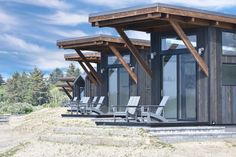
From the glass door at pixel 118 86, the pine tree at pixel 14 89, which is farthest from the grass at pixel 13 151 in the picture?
the pine tree at pixel 14 89

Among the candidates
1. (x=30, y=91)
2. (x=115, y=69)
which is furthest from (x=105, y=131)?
(x=30, y=91)

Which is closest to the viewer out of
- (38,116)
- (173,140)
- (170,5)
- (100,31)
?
(173,140)

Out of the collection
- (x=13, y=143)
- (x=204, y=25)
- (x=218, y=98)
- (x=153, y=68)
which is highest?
(x=204, y=25)

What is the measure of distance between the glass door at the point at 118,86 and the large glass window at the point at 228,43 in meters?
7.75

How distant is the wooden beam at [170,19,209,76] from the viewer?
1458 centimetres

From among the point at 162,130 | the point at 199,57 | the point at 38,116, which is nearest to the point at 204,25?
the point at 199,57

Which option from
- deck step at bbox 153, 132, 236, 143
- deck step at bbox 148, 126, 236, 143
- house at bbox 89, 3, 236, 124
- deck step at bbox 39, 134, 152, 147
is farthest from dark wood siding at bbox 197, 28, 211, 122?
deck step at bbox 39, 134, 152, 147

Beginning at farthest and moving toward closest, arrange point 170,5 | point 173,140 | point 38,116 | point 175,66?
point 38,116, point 175,66, point 170,5, point 173,140

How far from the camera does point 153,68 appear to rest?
668 inches

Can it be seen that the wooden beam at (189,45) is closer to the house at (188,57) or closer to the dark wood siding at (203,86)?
the house at (188,57)

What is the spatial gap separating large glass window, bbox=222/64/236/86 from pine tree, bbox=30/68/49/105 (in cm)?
4689

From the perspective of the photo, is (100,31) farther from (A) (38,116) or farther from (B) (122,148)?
(B) (122,148)

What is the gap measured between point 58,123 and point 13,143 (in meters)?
4.38

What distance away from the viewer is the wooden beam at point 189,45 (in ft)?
47.8
